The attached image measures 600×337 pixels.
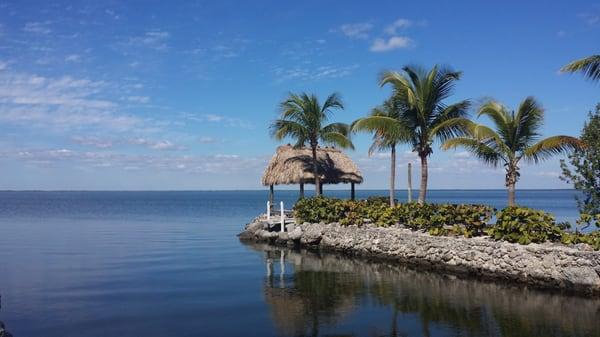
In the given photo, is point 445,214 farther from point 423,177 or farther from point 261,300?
point 261,300

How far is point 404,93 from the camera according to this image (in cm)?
1920

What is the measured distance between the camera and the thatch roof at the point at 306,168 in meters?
27.0

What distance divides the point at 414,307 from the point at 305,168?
16266mm

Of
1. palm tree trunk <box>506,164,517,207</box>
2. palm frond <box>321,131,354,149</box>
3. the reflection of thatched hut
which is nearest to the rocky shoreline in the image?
palm tree trunk <box>506,164,517,207</box>

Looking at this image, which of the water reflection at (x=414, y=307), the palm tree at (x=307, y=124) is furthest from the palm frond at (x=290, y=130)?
the water reflection at (x=414, y=307)

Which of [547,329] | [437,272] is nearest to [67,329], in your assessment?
[547,329]

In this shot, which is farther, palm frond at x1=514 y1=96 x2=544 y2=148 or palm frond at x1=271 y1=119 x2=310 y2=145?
palm frond at x1=271 y1=119 x2=310 y2=145

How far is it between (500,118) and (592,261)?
6.67 metres

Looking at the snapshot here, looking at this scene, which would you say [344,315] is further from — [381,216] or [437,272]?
[381,216]

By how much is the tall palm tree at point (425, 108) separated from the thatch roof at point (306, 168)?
27.3 feet

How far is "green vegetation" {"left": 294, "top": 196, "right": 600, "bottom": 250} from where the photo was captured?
513 inches

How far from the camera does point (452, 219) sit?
52.2ft

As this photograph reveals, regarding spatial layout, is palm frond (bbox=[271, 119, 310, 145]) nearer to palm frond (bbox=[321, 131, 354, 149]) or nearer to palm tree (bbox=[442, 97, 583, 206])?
palm frond (bbox=[321, 131, 354, 149])

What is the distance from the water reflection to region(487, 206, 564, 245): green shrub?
1405 millimetres
